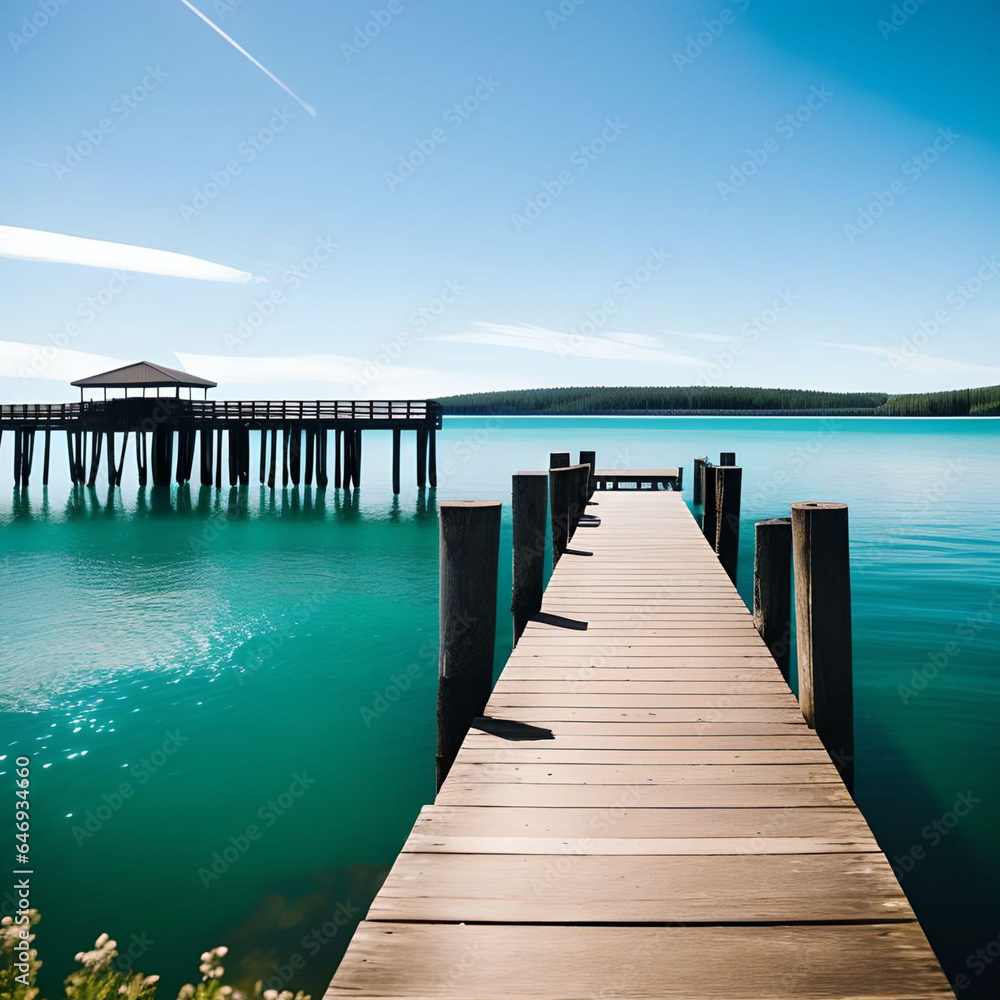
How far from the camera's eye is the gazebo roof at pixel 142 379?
31.0 metres

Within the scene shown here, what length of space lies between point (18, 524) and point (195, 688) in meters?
18.3

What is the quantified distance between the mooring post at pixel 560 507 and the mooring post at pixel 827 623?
→ 6.56 meters

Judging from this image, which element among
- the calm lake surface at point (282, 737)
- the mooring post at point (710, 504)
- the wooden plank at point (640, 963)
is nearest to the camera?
the wooden plank at point (640, 963)

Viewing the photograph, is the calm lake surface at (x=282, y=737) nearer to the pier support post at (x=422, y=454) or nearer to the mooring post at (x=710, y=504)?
the mooring post at (x=710, y=504)

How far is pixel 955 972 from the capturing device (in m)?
4.45

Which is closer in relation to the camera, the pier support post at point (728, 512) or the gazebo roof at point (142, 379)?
the pier support post at point (728, 512)

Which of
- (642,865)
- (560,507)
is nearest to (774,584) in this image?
(642,865)

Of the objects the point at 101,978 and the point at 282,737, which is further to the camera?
the point at 282,737

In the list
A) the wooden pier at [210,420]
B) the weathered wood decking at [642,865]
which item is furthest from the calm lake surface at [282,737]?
the wooden pier at [210,420]

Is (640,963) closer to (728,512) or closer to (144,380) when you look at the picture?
(728,512)

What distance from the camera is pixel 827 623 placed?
4145 mm

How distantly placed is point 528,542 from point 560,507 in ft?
10.9

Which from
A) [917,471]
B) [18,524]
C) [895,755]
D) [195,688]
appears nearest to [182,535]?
[18,524]

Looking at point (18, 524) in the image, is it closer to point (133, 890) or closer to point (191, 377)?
point (191, 377)
